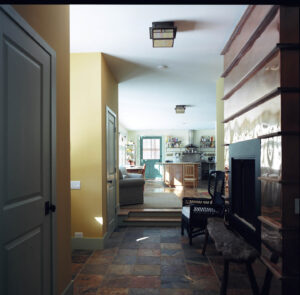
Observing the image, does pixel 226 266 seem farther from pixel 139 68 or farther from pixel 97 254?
pixel 139 68

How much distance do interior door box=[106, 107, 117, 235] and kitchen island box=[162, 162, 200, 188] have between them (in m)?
4.98

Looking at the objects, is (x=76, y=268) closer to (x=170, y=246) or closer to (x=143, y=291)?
(x=143, y=291)

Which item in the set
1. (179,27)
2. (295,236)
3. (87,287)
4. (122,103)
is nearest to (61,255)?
(87,287)

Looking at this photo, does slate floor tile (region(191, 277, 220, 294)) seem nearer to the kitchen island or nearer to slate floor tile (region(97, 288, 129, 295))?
slate floor tile (region(97, 288, 129, 295))

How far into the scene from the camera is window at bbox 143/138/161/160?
14180mm

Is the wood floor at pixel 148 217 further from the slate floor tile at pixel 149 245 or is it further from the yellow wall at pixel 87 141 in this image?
the yellow wall at pixel 87 141

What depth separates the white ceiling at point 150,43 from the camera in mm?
2793

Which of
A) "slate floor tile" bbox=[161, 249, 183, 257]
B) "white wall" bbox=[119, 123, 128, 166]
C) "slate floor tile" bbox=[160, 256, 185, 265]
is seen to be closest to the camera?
"slate floor tile" bbox=[160, 256, 185, 265]

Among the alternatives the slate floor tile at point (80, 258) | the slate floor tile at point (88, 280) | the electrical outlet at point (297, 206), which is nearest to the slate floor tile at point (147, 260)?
the slate floor tile at point (88, 280)

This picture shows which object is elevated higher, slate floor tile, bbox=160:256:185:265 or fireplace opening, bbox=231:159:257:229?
fireplace opening, bbox=231:159:257:229

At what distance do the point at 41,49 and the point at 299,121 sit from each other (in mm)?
1809

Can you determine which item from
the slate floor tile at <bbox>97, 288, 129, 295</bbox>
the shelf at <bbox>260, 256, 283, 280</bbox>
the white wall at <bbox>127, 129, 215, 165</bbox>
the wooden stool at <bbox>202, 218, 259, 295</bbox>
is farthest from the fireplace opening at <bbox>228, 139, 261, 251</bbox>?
the white wall at <bbox>127, 129, 215, 165</bbox>

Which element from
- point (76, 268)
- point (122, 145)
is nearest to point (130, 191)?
point (76, 268)

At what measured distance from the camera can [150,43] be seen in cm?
358
